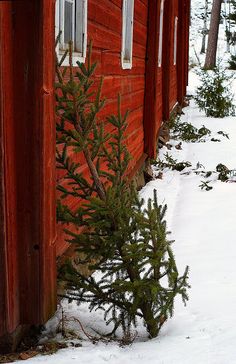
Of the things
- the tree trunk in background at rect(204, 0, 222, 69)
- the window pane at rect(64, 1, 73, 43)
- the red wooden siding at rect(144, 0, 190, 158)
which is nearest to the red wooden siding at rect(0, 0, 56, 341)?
the window pane at rect(64, 1, 73, 43)

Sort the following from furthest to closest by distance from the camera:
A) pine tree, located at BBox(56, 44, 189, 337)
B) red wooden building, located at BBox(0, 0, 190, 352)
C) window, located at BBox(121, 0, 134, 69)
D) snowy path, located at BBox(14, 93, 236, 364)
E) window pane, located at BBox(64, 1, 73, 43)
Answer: window, located at BBox(121, 0, 134, 69) < window pane, located at BBox(64, 1, 73, 43) < pine tree, located at BBox(56, 44, 189, 337) < snowy path, located at BBox(14, 93, 236, 364) < red wooden building, located at BBox(0, 0, 190, 352)

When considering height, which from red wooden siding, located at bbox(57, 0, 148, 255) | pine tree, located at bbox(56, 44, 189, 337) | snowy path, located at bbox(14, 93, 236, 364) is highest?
red wooden siding, located at bbox(57, 0, 148, 255)

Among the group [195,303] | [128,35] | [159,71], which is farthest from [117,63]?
[159,71]

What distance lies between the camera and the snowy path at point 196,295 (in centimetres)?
255

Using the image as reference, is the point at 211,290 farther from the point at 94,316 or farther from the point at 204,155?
the point at 204,155

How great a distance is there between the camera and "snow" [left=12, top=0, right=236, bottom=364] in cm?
255

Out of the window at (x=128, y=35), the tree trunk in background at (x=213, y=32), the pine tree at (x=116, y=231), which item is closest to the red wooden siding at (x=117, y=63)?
the window at (x=128, y=35)

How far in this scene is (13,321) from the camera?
2.46 meters

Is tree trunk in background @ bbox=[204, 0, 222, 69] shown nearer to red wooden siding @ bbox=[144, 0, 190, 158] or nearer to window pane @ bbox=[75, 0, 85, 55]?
red wooden siding @ bbox=[144, 0, 190, 158]

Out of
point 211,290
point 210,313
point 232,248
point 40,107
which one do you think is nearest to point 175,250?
point 232,248

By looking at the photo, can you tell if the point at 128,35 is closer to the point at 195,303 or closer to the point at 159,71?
the point at 195,303

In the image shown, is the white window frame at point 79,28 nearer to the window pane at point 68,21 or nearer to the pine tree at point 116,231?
the window pane at point 68,21

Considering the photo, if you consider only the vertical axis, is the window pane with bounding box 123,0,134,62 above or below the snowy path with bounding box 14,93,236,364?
above

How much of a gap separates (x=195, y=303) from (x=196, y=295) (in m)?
0.16
